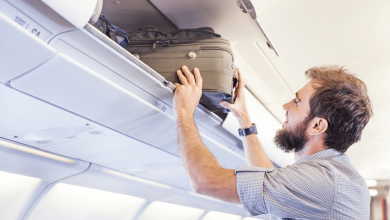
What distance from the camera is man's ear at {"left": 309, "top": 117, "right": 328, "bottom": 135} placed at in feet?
7.00

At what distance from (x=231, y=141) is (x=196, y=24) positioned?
101 centimetres

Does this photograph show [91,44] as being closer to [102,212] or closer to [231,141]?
[231,141]

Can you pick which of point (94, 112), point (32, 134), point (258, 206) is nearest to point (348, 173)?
point (258, 206)

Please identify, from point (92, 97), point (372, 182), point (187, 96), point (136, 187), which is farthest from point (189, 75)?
point (372, 182)

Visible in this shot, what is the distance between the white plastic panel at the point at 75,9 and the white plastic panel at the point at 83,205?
86.1 inches

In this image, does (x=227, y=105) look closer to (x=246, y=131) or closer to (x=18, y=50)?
(x=246, y=131)

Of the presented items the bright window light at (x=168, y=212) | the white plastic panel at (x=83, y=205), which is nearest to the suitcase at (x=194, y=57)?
the white plastic panel at (x=83, y=205)

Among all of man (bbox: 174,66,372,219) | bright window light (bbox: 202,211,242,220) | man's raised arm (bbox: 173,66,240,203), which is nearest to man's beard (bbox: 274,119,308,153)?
man (bbox: 174,66,372,219)

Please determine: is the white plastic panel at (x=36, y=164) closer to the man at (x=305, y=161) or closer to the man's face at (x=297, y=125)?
the man at (x=305, y=161)

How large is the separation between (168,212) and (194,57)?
9.30 feet

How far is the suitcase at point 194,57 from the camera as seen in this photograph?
213 cm

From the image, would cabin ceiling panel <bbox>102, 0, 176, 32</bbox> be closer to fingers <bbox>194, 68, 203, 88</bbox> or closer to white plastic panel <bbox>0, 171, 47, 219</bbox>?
fingers <bbox>194, 68, 203, 88</bbox>

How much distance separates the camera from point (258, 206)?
5.61 feet

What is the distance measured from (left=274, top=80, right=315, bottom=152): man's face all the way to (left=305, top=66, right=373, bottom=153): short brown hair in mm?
55
